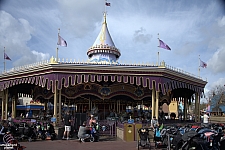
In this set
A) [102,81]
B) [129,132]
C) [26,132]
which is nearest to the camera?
[26,132]

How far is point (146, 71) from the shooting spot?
18.2 metres

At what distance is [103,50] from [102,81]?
145 inches

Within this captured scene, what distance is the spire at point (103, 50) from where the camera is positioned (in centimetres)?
2342

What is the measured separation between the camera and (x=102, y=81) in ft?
69.5

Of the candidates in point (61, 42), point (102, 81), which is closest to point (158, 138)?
point (102, 81)

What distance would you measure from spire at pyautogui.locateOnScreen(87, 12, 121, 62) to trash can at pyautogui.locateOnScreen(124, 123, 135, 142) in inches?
386

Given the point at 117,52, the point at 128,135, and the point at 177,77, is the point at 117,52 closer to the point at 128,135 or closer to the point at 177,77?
the point at 177,77

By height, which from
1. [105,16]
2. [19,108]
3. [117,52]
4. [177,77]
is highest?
[105,16]

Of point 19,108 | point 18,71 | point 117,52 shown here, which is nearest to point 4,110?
point 18,71

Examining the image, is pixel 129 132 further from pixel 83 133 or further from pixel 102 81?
pixel 102 81

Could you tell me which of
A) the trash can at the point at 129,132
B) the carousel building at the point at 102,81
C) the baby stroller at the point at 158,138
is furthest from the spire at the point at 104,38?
the baby stroller at the point at 158,138

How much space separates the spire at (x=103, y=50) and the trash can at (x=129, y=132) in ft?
32.2

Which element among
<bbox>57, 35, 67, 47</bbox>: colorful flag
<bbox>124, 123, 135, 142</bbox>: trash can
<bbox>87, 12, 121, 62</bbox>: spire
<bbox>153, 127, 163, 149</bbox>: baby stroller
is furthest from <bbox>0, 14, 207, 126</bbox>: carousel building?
<bbox>153, 127, 163, 149</bbox>: baby stroller

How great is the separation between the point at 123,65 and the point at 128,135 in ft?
18.7
